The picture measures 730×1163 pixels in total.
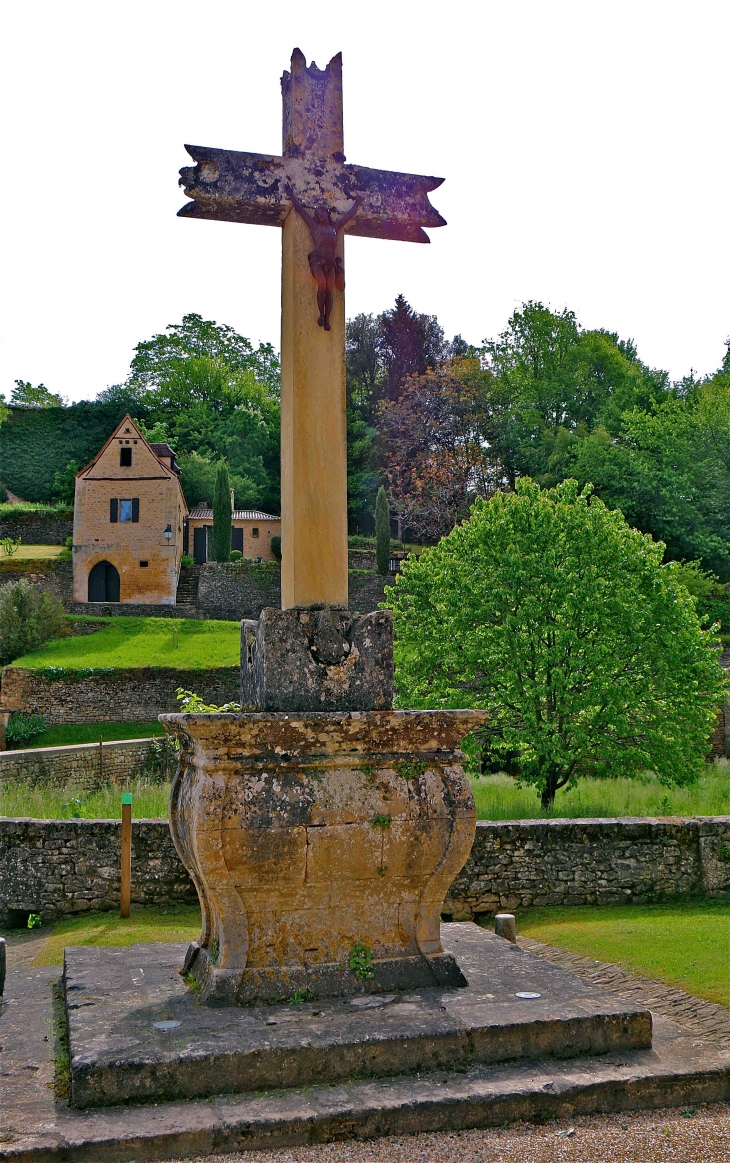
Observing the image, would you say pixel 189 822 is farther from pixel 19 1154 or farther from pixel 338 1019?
pixel 19 1154

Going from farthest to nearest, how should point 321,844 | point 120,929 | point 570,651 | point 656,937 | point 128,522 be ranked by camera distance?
point 128,522 < point 570,651 < point 120,929 < point 656,937 < point 321,844

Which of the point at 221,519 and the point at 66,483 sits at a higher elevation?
the point at 66,483

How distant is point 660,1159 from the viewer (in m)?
4.20

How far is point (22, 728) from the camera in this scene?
29.9 meters

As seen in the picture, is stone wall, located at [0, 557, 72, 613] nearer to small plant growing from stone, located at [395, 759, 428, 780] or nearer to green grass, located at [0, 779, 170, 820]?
green grass, located at [0, 779, 170, 820]

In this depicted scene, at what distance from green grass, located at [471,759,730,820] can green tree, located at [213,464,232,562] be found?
30.9 metres

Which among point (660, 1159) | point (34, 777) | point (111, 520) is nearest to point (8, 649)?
point (111, 520)

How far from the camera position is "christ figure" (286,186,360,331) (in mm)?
6531

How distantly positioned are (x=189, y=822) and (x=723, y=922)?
6.21 m

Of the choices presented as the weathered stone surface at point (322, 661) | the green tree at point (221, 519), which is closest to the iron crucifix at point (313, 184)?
the weathered stone surface at point (322, 661)

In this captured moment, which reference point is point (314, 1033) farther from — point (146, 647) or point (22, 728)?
point (146, 647)

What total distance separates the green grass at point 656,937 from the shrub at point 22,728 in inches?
893

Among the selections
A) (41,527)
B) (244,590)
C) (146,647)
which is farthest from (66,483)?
(146,647)

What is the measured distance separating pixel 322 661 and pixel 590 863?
20.7 feet
